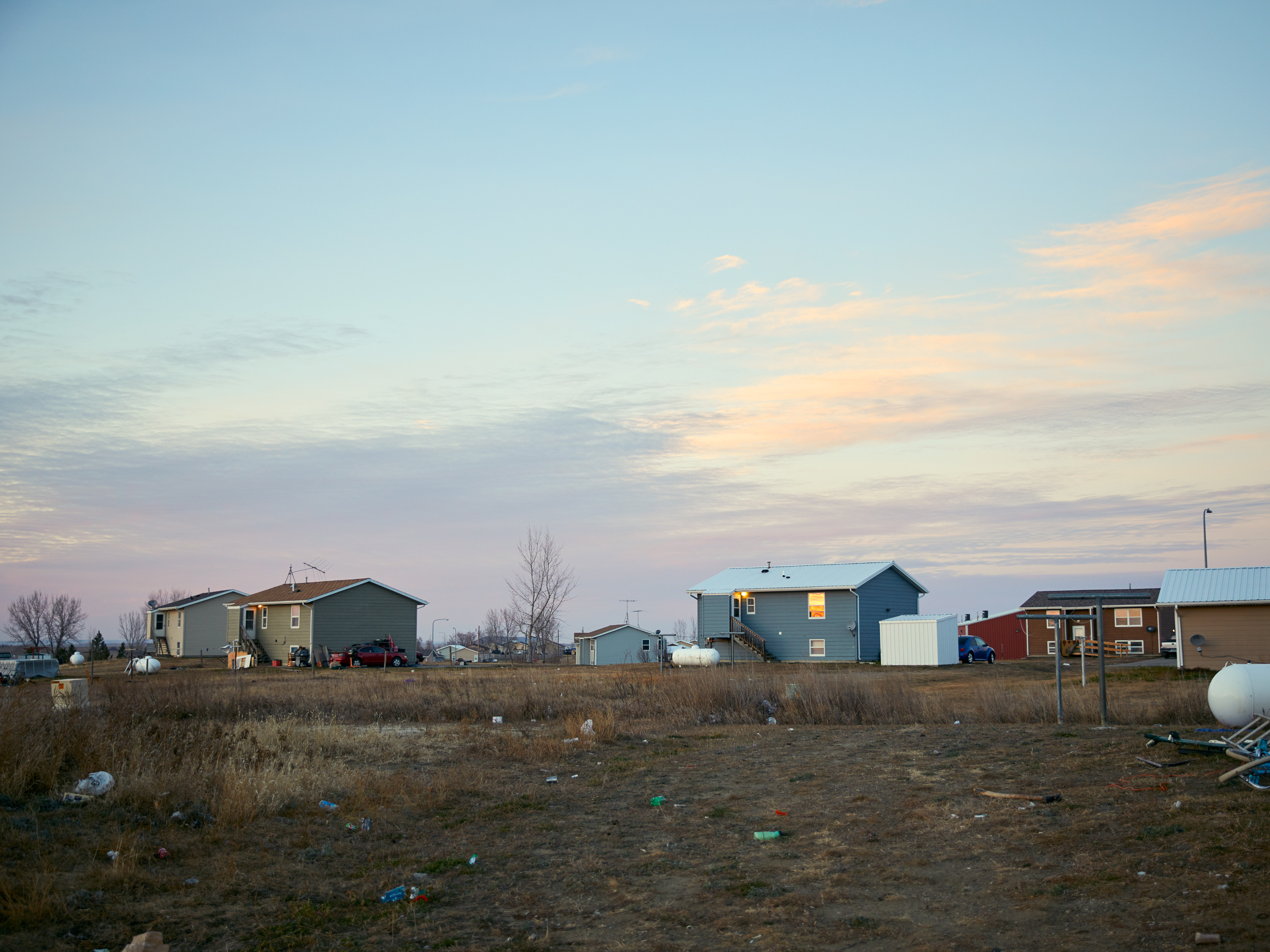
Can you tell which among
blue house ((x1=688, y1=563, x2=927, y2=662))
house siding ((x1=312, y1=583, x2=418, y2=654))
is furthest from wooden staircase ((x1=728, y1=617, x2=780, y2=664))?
house siding ((x1=312, y1=583, x2=418, y2=654))

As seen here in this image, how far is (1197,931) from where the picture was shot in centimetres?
600

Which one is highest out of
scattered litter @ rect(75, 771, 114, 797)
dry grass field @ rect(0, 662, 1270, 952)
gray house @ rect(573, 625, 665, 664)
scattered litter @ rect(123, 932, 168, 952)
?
scattered litter @ rect(75, 771, 114, 797)

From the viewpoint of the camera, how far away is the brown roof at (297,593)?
4891cm

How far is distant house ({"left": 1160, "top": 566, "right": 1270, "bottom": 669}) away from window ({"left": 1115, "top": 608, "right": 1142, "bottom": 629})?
19.9m

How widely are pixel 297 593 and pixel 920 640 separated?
3200 centimetres

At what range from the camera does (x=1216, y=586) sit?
30984 mm

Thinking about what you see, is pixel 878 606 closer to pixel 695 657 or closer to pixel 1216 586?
pixel 695 657

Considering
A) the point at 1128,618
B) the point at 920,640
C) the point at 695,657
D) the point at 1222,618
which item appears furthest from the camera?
the point at 1128,618

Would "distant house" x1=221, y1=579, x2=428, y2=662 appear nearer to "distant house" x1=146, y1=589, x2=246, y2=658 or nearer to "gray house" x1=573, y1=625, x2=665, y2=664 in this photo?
"distant house" x1=146, y1=589, x2=246, y2=658

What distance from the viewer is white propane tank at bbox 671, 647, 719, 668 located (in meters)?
41.2

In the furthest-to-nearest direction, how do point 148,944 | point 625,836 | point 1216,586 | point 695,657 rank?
point 695,657, point 1216,586, point 625,836, point 148,944

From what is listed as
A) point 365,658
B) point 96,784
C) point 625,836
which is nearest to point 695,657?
point 365,658

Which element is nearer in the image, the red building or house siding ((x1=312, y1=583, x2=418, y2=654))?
house siding ((x1=312, y1=583, x2=418, y2=654))

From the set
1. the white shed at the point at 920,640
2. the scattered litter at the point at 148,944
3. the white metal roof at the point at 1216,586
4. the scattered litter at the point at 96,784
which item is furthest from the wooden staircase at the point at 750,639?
the scattered litter at the point at 148,944
